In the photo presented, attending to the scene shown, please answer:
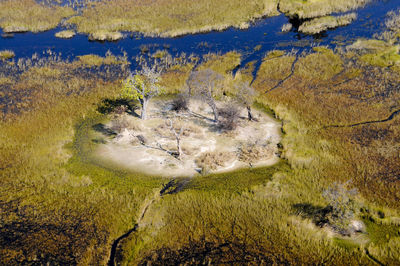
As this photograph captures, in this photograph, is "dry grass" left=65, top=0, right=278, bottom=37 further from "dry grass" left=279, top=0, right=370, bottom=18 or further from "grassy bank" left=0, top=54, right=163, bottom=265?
"grassy bank" left=0, top=54, right=163, bottom=265

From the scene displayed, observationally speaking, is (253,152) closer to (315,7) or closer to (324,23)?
(324,23)

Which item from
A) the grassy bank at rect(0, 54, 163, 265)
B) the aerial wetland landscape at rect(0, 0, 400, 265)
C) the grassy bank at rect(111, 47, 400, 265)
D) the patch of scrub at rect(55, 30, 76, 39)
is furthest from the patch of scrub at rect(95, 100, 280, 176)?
the patch of scrub at rect(55, 30, 76, 39)

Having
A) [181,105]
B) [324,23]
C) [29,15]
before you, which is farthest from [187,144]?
[29,15]

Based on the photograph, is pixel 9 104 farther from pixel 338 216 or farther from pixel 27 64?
pixel 338 216

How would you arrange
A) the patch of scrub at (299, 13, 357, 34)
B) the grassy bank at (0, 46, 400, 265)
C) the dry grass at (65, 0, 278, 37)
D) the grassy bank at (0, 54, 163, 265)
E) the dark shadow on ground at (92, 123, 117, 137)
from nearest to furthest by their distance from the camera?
the grassy bank at (0, 46, 400, 265), the grassy bank at (0, 54, 163, 265), the dark shadow on ground at (92, 123, 117, 137), the patch of scrub at (299, 13, 357, 34), the dry grass at (65, 0, 278, 37)

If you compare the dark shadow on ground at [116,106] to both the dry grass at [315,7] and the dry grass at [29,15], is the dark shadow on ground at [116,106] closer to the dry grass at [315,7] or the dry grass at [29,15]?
the dry grass at [29,15]

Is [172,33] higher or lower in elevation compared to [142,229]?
higher

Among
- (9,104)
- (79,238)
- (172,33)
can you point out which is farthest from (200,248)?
(172,33)
